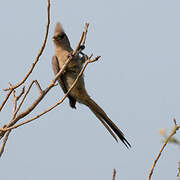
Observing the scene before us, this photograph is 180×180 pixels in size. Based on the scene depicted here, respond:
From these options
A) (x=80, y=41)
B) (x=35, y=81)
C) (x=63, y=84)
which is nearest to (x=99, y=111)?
(x=63, y=84)

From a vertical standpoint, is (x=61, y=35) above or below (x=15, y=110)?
above

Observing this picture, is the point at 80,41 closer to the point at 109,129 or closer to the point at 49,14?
the point at 49,14

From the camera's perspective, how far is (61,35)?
21.0ft

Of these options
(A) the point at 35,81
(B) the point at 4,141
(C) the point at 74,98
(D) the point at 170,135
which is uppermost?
(C) the point at 74,98

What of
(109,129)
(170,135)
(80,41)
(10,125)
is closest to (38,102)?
(10,125)

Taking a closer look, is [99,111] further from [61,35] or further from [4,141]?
[4,141]

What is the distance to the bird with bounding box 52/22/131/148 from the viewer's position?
5973mm

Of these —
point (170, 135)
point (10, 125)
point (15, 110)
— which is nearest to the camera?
point (170, 135)

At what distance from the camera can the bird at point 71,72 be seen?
5973 mm

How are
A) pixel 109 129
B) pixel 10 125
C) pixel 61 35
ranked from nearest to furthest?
pixel 10 125, pixel 109 129, pixel 61 35

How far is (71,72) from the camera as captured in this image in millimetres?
6223

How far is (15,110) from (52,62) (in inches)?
113

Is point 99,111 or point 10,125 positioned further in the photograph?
point 99,111

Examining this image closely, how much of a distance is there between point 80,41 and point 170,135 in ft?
4.79
